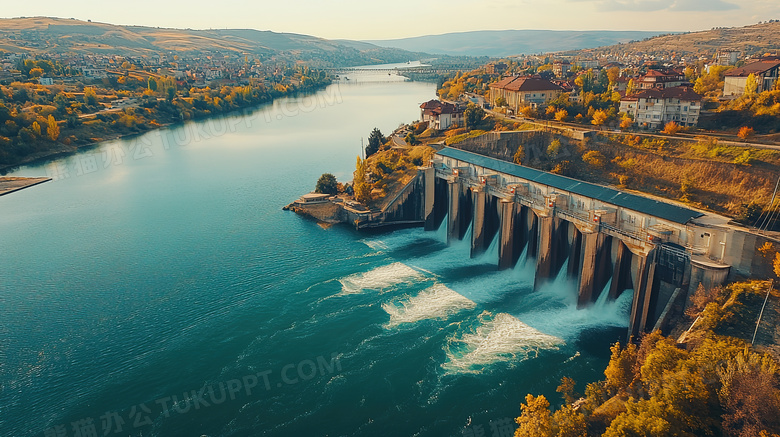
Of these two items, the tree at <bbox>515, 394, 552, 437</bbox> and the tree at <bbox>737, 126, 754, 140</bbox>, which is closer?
the tree at <bbox>515, 394, 552, 437</bbox>

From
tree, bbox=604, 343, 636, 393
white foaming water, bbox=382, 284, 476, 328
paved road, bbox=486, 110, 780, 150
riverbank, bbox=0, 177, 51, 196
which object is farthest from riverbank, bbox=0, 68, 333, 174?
tree, bbox=604, 343, 636, 393

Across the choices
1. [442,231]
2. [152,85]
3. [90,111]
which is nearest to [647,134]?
[442,231]

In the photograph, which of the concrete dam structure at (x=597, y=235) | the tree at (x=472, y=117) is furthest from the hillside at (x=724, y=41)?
the concrete dam structure at (x=597, y=235)

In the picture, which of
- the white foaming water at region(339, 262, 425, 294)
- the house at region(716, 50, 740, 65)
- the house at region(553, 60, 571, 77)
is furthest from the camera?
the house at region(553, 60, 571, 77)

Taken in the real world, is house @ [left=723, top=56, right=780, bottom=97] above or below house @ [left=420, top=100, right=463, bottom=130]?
above

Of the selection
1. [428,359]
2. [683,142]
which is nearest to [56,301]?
[428,359]

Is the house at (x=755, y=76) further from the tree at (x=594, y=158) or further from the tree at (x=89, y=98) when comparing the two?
the tree at (x=89, y=98)

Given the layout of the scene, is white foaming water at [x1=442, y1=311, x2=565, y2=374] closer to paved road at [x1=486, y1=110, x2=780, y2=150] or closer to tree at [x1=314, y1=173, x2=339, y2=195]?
paved road at [x1=486, y1=110, x2=780, y2=150]

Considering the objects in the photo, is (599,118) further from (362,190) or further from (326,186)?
(326,186)

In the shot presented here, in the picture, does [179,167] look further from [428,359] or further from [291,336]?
[428,359]
